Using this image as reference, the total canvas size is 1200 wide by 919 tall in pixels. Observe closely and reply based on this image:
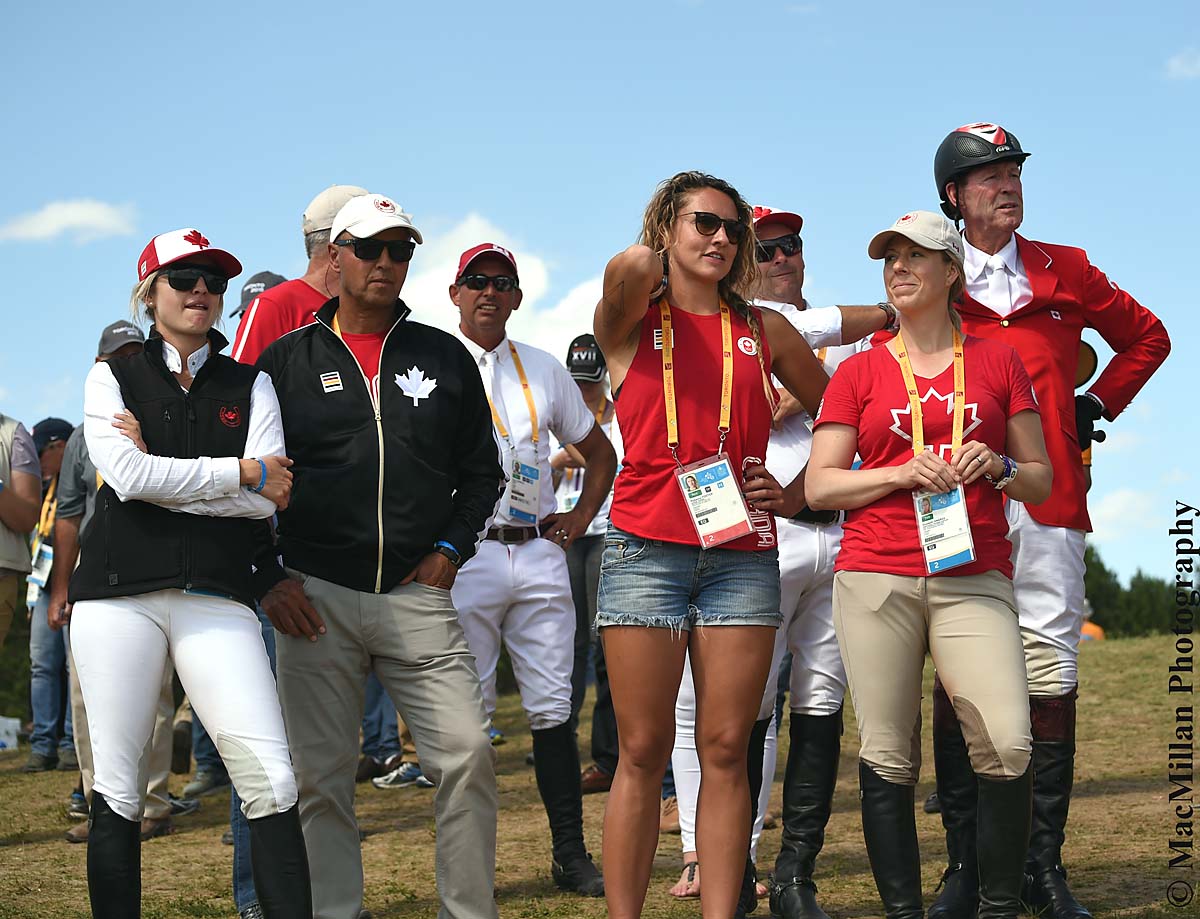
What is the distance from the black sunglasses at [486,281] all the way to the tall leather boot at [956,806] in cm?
250

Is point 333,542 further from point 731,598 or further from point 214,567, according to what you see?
point 731,598

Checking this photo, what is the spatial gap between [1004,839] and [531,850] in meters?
3.05

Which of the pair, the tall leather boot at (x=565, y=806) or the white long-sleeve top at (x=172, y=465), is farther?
the tall leather boot at (x=565, y=806)

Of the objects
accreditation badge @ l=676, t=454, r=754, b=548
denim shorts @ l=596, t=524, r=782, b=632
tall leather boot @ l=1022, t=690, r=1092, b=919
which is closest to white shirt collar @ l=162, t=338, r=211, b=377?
denim shorts @ l=596, t=524, r=782, b=632

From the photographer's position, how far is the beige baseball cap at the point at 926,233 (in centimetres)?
471

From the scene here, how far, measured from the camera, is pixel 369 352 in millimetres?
4883

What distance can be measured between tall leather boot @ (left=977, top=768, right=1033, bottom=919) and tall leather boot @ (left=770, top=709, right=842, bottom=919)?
3.07ft

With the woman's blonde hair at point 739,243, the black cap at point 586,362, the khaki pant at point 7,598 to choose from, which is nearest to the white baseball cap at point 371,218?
the woman's blonde hair at point 739,243

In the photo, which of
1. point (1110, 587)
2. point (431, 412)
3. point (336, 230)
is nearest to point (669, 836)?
point (431, 412)

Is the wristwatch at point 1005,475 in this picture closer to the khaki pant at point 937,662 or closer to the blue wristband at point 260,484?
the khaki pant at point 937,662

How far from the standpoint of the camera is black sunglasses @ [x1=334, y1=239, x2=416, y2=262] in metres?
4.78

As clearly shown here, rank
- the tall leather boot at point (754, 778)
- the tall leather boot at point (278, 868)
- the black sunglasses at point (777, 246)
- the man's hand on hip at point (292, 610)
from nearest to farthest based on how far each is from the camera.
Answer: the tall leather boot at point (278, 868) → the man's hand on hip at point (292, 610) → the tall leather boot at point (754, 778) → the black sunglasses at point (777, 246)

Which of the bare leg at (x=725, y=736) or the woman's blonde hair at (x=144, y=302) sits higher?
the woman's blonde hair at (x=144, y=302)

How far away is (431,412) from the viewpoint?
15.8 ft
